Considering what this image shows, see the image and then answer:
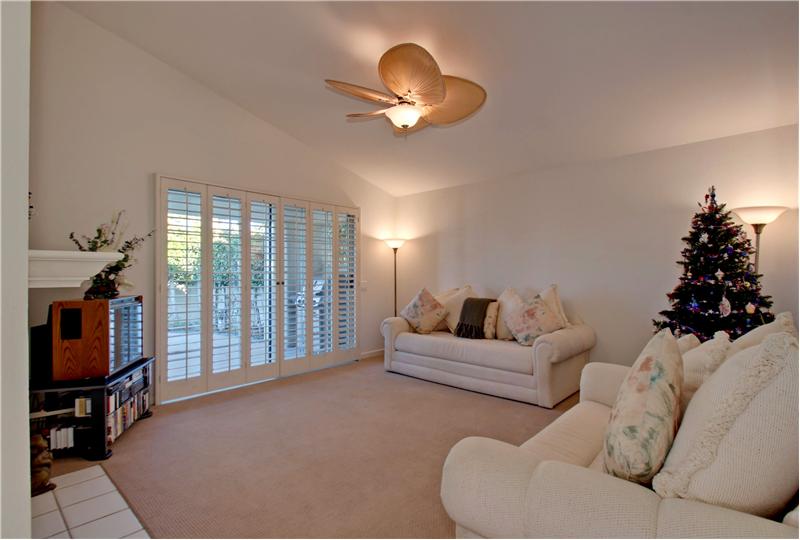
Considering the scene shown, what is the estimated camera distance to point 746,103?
2945 millimetres

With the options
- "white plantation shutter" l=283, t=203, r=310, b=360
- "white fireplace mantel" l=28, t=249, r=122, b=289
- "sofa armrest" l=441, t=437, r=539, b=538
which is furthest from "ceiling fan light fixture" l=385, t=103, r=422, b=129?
"white plantation shutter" l=283, t=203, r=310, b=360

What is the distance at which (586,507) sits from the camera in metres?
0.97

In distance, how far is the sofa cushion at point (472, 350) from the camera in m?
3.62

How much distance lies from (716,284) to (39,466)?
4.66m

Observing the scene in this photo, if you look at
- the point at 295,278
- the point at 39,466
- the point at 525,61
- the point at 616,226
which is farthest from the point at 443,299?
the point at 39,466

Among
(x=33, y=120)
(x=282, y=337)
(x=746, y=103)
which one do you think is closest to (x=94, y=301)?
(x=33, y=120)

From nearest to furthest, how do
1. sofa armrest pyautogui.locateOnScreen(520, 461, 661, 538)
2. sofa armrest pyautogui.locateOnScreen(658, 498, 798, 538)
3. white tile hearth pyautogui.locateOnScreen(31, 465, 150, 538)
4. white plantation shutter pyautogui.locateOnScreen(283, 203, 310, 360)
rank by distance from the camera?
sofa armrest pyautogui.locateOnScreen(658, 498, 798, 538)
sofa armrest pyautogui.locateOnScreen(520, 461, 661, 538)
white tile hearth pyautogui.locateOnScreen(31, 465, 150, 538)
white plantation shutter pyautogui.locateOnScreen(283, 203, 310, 360)

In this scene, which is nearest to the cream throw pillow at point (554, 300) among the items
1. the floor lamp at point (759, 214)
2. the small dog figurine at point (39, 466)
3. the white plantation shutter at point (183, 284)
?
the floor lamp at point (759, 214)

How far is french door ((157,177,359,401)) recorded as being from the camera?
12.0ft

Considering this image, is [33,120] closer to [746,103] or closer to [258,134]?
[258,134]

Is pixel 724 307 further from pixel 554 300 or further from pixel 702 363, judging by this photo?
pixel 702 363

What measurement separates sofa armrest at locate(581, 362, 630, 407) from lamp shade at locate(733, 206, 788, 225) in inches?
71.3

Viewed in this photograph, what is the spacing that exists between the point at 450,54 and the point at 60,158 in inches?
126

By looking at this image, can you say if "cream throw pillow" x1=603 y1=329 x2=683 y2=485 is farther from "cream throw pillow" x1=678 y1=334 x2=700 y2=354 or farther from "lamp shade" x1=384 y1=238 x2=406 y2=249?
"lamp shade" x1=384 y1=238 x2=406 y2=249
